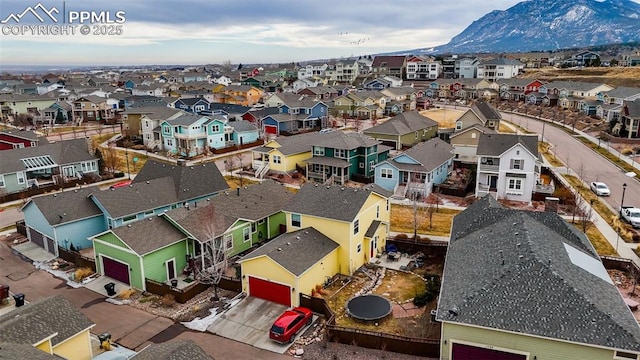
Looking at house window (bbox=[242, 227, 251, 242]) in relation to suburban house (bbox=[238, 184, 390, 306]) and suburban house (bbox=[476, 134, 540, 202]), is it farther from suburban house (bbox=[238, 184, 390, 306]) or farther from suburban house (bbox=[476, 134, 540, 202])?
suburban house (bbox=[476, 134, 540, 202])

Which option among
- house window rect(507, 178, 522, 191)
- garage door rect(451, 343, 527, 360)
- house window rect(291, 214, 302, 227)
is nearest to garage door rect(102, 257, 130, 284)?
house window rect(291, 214, 302, 227)

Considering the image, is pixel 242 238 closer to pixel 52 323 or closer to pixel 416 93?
pixel 52 323

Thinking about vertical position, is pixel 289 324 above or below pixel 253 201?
below

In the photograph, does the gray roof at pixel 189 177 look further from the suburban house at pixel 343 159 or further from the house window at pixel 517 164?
the house window at pixel 517 164

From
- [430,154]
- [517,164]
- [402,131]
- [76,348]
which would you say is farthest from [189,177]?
[402,131]

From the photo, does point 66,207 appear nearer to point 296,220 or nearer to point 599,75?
point 296,220

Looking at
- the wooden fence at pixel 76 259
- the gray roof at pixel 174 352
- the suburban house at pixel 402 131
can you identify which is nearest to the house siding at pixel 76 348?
the gray roof at pixel 174 352
